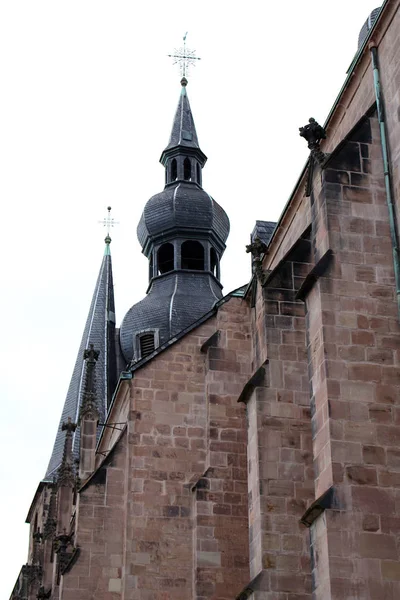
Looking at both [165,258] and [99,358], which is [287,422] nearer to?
[165,258]

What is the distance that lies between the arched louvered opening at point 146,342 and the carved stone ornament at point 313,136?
20.1 meters

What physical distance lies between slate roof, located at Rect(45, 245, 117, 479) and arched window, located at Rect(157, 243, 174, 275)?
14.4ft

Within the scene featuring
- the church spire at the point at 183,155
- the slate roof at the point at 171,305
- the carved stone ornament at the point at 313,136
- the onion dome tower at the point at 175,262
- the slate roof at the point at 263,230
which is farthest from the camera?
the church spire at the point at 183,155

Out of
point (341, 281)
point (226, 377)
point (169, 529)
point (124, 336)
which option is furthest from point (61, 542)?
point (124, 336)

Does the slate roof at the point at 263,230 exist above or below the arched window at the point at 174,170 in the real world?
below

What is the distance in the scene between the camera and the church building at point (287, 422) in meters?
12.4

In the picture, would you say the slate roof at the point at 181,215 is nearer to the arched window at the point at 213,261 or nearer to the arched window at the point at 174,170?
the arched window at the point at 213,261

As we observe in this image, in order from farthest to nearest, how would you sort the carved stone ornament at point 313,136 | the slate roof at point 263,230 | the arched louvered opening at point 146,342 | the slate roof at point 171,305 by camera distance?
the arched louvered opening at point 146,342
the slate roof at point 171,305
the slate roof at point 263,230
the carved stone ornament at point 313,136

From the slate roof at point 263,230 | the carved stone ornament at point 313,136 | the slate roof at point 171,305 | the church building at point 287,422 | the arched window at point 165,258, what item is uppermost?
the arched window at point 165,258

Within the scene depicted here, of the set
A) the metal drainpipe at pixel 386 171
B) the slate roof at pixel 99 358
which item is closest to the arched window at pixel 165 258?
the slate roof at pixel 99 358

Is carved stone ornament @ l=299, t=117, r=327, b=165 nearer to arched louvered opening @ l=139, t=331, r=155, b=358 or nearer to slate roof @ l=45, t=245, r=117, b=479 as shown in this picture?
arched louvered opening @ l=139, t=331, r=155, b=358

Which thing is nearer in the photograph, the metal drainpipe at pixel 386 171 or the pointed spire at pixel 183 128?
the metal drainpipe at pixel 386 171

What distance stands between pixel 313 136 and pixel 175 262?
20.8m

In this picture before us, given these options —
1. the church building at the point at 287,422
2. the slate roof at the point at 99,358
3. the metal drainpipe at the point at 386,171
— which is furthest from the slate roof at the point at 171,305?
the metal drainpipe at the point at 386,171
